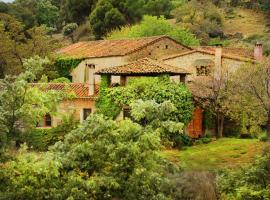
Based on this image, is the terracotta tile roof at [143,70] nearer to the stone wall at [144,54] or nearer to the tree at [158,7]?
the stone wall at [144,54]

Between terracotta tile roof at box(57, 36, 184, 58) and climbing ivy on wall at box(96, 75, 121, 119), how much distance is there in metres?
8.09

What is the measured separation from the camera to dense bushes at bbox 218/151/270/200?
839 inches

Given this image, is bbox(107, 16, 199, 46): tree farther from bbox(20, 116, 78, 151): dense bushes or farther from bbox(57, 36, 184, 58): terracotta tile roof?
bbox(20, 116, 78, 151): dense bushes

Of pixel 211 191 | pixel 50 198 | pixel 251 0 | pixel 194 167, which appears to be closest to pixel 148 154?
pixel 50 198

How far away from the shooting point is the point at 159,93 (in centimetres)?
4047

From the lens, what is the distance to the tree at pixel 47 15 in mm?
98600

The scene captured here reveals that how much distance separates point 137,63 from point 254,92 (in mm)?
8228

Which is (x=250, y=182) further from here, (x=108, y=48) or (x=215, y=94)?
(x=108, y=48)

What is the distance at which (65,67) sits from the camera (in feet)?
187

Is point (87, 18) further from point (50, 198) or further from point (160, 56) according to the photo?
point (50, 198)

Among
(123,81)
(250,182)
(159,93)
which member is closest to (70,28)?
(123,81)

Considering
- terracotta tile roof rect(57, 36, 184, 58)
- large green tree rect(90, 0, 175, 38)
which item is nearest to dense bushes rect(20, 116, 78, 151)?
terracotta tile roof rect(57, 36, 184, 58)

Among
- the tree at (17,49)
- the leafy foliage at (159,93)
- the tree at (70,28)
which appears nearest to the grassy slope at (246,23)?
the tree at (70,28)

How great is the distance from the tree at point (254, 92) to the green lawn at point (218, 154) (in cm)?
180
